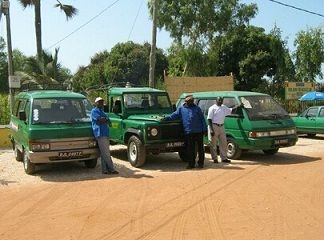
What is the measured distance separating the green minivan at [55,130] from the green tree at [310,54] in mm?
24424

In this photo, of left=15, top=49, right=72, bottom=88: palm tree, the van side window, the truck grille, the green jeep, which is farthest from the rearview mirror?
left=15, top=49, right=72, bottom=88: palm tree

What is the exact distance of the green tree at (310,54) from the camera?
3338 cm

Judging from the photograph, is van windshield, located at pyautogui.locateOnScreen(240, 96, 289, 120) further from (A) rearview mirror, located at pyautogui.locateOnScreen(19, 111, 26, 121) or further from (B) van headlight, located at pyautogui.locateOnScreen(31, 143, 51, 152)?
(A) rearview mirror, located at pyautogui.locateOnScreen(19, 111, 26, 121)

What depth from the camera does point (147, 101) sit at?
44.6 ft

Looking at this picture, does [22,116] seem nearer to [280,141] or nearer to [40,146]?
[40,146]

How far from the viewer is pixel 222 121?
12.7 m

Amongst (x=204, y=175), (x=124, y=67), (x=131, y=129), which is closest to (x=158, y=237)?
(x=204, y=175)

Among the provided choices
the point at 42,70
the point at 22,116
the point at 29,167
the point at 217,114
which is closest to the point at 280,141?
the point at 217,114

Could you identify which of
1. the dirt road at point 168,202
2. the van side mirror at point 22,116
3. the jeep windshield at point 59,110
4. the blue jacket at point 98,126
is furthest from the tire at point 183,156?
the van side mirror at point 22,116

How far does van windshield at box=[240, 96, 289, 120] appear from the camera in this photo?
13.1 m

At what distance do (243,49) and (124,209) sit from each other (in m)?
33.9

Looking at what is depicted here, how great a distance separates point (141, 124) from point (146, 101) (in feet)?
5.33

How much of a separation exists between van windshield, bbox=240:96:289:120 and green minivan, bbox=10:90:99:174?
421 centimetres

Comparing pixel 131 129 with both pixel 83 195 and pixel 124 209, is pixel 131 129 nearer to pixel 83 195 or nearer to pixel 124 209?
pixel 83 195
